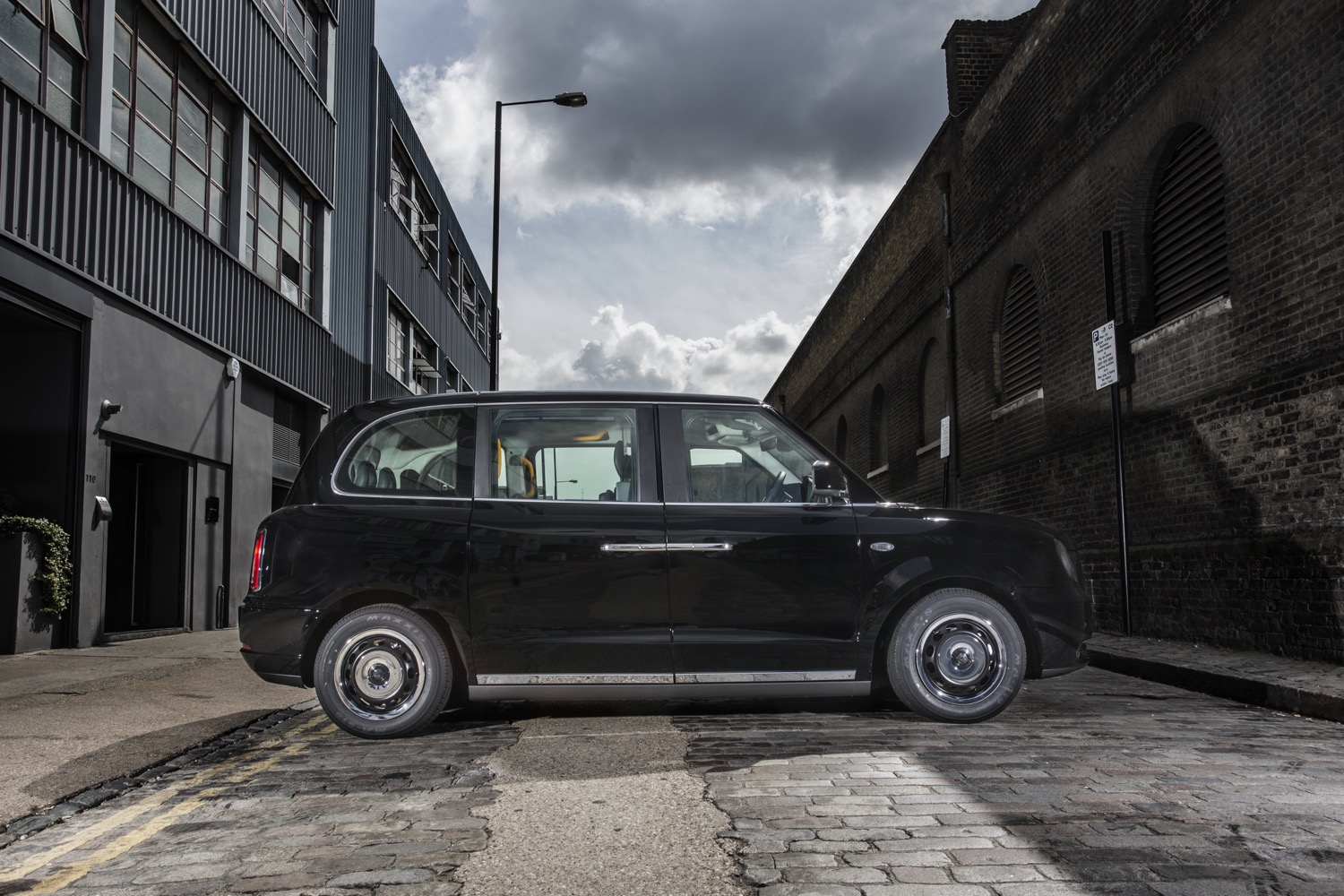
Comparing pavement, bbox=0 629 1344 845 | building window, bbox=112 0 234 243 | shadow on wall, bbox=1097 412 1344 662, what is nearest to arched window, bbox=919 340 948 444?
shadow on wall, bbox=1097 412 1344 662

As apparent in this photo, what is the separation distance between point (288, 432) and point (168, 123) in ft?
19.4

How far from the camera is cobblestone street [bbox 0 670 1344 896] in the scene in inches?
123

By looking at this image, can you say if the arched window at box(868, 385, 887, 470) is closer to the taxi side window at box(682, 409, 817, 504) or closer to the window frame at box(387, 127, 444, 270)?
the window frame at box(387, 127, 444, 270)

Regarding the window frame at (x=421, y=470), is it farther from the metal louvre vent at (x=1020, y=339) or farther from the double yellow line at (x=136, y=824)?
the metal louvre vent at (x=1020, y=339)

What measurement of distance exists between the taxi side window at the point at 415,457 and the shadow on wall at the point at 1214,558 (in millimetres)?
5717

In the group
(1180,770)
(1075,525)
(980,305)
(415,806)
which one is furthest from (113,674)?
(980,305)

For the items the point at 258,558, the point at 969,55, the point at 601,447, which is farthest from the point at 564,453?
the point at 969,55

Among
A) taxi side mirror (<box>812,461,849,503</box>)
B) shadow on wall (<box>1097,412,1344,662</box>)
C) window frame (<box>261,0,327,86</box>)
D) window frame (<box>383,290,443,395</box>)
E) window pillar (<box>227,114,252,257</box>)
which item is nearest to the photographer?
taxi side mirror (<box>812,461,849,503</box>)

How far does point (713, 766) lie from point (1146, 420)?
7.21 m

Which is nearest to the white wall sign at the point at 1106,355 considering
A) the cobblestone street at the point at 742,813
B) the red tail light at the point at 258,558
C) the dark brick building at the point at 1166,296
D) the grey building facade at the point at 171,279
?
the dark brick building at the point at 1166,296

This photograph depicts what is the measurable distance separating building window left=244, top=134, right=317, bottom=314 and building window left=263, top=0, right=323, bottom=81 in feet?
6.90

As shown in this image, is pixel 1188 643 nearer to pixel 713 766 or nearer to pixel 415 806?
pixel 713 766

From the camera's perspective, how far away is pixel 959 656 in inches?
219

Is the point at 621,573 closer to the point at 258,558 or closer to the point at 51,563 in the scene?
the point at 258,558
